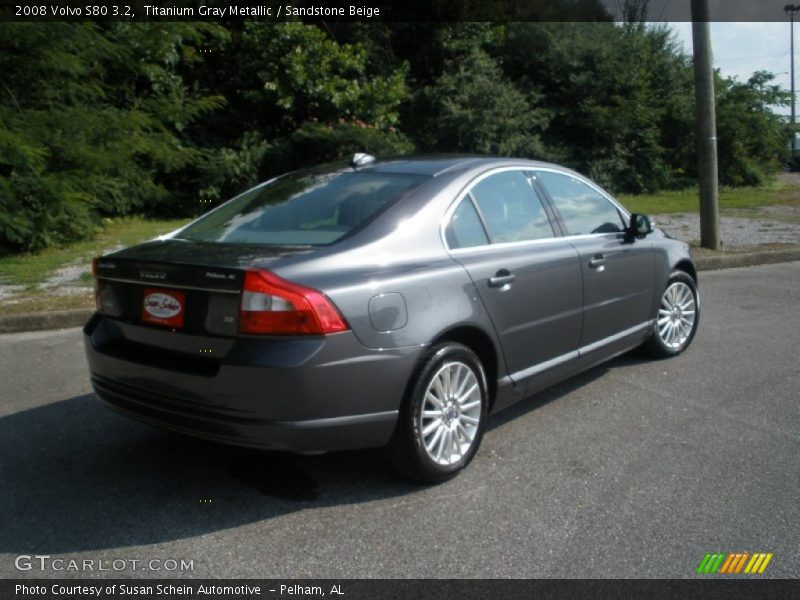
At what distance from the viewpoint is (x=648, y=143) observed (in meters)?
21.7

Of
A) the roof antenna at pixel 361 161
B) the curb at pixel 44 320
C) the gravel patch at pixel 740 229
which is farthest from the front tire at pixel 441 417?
the gravel patch at pixel 740 229

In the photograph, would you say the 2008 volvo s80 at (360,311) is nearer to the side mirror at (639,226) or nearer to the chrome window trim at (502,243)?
the chrome window trim at (502,243)

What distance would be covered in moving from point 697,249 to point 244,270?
9.78 metres

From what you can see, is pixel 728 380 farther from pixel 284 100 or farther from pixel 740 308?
pixel 284 100

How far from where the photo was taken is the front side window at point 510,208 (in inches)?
173

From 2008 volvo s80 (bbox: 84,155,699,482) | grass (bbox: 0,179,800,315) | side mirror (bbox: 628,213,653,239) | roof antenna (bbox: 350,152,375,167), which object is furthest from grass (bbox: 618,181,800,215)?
roof antenna (bbox: 350,152,375,167)

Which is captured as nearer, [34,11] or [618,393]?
[618,393]

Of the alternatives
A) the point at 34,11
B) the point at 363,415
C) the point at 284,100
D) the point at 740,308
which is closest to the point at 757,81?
the point at 284,100

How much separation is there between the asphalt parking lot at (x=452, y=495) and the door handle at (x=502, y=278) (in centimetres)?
91

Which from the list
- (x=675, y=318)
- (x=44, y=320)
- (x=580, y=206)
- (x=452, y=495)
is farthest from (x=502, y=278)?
(x=44, y=320)

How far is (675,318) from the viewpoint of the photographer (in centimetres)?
621

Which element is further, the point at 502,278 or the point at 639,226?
the point at 639,226

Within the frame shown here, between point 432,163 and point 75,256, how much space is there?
7981mm

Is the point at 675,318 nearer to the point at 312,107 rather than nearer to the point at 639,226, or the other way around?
the point at 639,226
